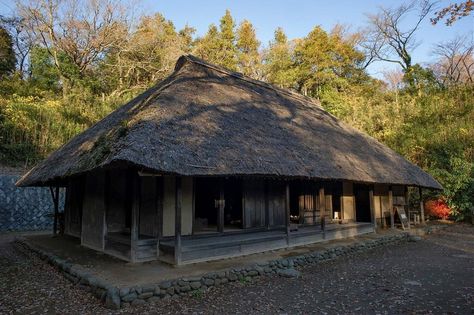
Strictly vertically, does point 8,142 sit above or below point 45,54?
below

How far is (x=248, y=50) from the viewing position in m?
28.8

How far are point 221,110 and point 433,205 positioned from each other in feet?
44.1

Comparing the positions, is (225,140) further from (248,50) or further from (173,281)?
(248,50)

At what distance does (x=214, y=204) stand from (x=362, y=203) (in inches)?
289

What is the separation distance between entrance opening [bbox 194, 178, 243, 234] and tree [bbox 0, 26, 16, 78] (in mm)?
20073

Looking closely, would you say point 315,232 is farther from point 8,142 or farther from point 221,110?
point 8,142

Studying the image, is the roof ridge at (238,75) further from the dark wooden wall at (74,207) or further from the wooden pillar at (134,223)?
the wooden pillar at (134,223)

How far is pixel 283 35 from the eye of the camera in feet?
95.7

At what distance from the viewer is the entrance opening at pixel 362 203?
43.5 ft

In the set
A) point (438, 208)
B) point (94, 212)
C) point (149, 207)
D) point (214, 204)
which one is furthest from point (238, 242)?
point (438, 208)

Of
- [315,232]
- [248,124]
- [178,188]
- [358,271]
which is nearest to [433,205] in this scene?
[315,232]

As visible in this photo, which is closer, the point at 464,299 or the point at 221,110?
the point at 464,299

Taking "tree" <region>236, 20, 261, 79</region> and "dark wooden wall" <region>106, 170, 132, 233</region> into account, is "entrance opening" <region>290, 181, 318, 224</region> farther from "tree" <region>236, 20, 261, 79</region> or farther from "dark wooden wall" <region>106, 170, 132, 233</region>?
"tree" <region>236, 20, 261, 79</region>

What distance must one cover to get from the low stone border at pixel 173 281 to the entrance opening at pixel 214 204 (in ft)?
5.90
